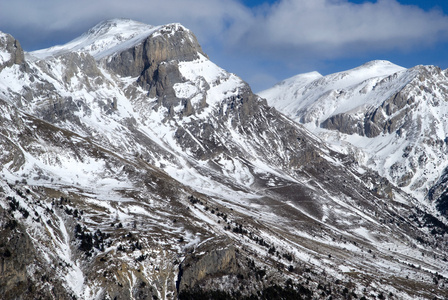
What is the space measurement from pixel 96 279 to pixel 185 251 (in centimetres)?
3685

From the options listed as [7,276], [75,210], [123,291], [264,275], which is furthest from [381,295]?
[7,276]

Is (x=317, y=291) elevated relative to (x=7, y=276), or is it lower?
lower

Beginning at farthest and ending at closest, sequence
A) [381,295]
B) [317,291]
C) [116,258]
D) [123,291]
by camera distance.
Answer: [381,295]
[317,291]
[116,258]
[123,291]

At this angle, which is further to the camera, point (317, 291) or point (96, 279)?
point (317, 291)

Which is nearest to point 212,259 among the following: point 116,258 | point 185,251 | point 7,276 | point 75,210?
point 185,251

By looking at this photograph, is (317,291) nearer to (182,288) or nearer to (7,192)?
(182,288)

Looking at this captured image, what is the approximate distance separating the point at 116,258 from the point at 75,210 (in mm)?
35992

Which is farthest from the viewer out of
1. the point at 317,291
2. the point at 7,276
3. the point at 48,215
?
the point at 317,291

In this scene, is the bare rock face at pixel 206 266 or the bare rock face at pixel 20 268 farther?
the bare rock face at pixel 206 266

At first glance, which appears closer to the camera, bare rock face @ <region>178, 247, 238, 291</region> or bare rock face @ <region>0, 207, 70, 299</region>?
bare rock face @ <region>0, 207, 70, 299</region>

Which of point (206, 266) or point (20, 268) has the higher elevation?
point (20, 268)

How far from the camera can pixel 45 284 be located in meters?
128

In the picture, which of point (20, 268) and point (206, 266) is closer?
point (20, 268)

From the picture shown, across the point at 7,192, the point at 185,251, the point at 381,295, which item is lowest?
the point at 381,295
